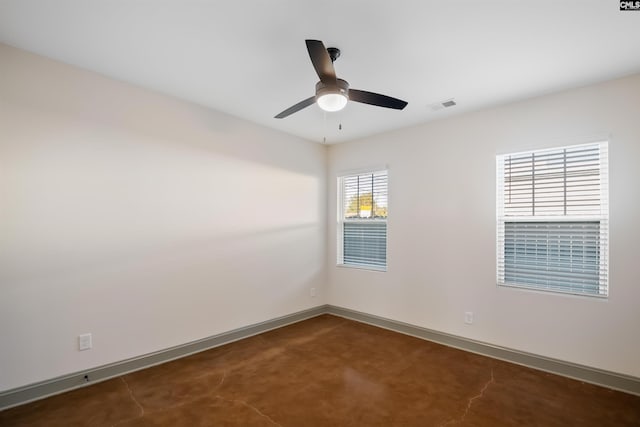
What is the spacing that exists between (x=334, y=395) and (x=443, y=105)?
9.89ft

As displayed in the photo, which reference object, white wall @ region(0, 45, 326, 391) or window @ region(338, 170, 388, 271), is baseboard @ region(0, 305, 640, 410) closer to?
white wall @ region(0, 45, 326, 391)

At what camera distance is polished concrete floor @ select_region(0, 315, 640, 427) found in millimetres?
2162

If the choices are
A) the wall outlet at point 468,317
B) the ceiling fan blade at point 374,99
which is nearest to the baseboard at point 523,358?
the wall outlet at point 468,317

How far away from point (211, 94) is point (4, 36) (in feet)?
4.81

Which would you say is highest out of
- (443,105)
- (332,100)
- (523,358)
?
(443,105)

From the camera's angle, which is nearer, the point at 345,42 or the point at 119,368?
the point at 345,42

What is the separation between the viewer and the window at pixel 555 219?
8.98ft

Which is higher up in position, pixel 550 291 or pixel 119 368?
pixel 550 291

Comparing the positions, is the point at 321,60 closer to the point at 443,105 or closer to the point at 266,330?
the point at 443,105

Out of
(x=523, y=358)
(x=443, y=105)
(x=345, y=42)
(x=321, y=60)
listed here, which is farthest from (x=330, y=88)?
(x=523, y=358)

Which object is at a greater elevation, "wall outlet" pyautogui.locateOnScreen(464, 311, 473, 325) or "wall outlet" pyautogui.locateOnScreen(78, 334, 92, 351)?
"wall outlet" pyautogui.locateOnScreen(78, 334, 92, 351)

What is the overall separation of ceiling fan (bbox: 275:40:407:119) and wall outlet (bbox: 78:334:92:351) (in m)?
2.56

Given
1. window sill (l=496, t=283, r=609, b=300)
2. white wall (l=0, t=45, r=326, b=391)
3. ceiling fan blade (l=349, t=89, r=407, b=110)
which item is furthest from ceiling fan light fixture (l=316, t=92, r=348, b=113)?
window sill (l=496, t=283, r=609, b=300)

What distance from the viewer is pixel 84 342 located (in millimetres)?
2561
